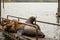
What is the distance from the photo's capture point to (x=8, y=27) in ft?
27.5

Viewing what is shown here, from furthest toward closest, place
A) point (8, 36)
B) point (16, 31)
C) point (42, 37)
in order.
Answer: point (8, 36) < point (16, 31) < point (42, 37)

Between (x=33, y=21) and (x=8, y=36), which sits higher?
(x=33, y=21)

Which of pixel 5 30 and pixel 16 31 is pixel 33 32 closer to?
pixel 16 31

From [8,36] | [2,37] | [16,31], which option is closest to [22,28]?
[16,31]

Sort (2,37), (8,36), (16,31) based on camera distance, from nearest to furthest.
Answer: (16,31) → (8,36) → (2,37)

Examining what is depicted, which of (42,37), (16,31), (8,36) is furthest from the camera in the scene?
(8,36)

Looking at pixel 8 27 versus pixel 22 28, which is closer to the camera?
pixel 22 28

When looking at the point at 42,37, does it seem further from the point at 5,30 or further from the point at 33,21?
the point at 5,30

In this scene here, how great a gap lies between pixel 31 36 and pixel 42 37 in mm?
342

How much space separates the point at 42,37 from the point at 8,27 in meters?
1.70

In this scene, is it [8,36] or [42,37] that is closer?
[42,37]

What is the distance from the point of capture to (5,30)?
8359 mm

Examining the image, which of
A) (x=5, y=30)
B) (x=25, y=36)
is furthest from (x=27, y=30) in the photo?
(x=5, y=30)

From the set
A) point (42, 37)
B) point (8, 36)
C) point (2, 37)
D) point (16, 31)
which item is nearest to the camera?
point (42, 37)
